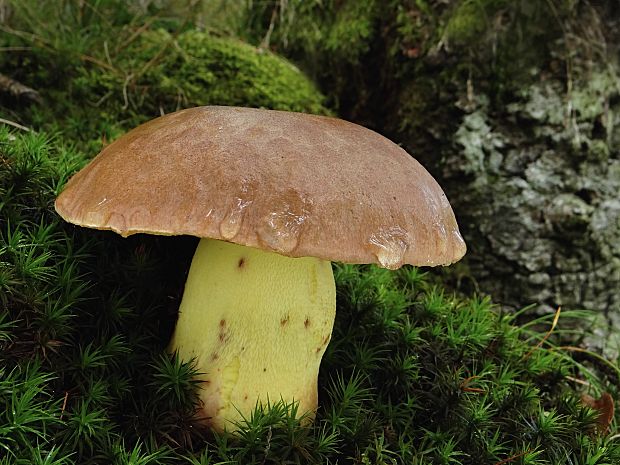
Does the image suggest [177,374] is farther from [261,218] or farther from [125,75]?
[125,75]

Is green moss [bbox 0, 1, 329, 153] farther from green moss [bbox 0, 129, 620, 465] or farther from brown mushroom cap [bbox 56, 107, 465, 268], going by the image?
brown mushroom cap [bbox 56, 107, 465, 268]

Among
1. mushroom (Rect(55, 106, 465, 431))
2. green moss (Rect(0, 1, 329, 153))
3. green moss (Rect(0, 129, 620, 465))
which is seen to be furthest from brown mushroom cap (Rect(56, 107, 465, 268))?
green moss (Rect(0, 1, 329, 153))

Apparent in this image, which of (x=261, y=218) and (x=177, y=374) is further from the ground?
(x=261, y=218)

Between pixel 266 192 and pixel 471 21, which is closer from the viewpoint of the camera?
pixel 266 192

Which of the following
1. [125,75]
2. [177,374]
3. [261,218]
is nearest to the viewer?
[261,218]

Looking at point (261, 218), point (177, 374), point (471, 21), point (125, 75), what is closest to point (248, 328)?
point (177, 374)

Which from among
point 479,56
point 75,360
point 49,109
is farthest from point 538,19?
point 75,360

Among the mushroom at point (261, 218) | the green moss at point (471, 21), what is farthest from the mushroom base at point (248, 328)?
the green moss at point (471, 21)

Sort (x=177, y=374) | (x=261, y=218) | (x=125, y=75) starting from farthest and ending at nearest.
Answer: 1. (x=125, y=75)
2. (x=177, y=374)
3. (x=261, y=218)
